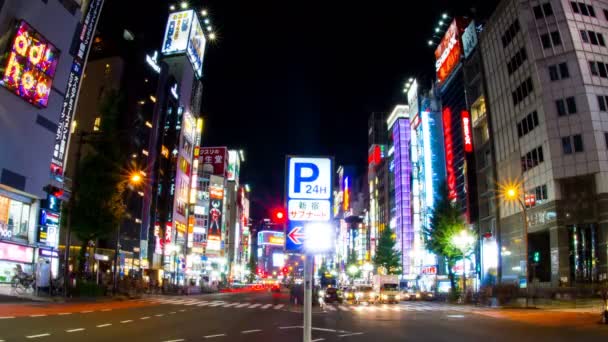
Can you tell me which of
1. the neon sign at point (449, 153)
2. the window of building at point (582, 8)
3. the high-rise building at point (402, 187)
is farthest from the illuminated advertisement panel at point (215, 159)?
the window of building at point (582, 8)

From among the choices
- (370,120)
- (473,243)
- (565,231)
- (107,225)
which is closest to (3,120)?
(107,225)

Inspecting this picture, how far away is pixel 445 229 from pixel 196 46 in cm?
5172

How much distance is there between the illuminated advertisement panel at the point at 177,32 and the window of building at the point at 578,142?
186ft

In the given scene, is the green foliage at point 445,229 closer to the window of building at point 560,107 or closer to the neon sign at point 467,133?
the neon sign at point 467,133

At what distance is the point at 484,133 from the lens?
59.6 meters

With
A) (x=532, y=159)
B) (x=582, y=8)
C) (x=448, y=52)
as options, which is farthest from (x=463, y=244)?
(x=448, y=52)

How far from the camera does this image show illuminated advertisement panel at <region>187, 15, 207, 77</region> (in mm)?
78069

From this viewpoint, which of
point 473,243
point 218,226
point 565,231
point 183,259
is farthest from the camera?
point 218,226

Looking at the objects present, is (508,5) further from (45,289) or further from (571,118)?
(45,289)

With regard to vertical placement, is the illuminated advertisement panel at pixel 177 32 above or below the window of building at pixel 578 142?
above

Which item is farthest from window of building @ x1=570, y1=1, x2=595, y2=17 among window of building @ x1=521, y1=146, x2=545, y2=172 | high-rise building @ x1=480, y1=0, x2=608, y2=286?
window of building @ x1=521, y1=146, x2=545, y2=172

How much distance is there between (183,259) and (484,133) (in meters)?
49.3

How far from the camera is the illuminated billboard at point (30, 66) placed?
31.1 meters

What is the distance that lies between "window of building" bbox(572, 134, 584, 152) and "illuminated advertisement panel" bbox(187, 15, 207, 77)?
56164 millimetres
